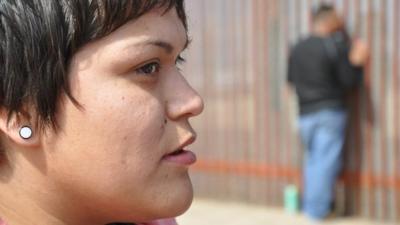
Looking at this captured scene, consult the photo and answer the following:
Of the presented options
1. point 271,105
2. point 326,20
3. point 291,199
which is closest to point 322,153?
point 291,199

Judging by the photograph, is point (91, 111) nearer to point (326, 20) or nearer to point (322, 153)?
point (326, 20)

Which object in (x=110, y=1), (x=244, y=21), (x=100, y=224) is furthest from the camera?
(x=244, y=21)

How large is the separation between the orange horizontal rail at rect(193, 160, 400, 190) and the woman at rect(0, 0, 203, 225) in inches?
185

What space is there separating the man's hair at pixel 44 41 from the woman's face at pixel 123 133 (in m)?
0.02

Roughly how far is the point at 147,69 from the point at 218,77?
5.25 metres

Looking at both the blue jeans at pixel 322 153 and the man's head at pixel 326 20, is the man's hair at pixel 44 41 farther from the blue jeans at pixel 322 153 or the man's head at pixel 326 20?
the blue jeans at pixel 322 153

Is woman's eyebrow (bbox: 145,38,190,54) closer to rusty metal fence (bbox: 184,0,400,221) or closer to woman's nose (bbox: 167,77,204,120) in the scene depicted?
woman's nose (bbox: 167,77,204,120)

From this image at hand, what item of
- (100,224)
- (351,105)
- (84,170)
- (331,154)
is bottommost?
(331,154)

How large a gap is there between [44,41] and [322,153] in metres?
4.91

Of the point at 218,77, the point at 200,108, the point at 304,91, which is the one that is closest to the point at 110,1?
the point at 200,108

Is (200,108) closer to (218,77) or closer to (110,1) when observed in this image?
(110,1)

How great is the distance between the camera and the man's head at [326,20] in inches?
219

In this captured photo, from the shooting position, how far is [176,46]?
4.24 feet

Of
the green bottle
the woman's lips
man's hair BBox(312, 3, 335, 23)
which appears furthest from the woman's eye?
the green bottle
